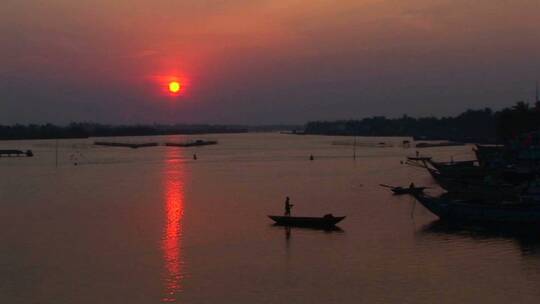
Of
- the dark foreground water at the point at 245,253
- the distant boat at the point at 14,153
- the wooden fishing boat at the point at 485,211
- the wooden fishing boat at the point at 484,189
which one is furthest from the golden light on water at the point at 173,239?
the distant boat at the point at 14,153

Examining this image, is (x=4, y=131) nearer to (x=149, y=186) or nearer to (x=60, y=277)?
(x=149, y=186)

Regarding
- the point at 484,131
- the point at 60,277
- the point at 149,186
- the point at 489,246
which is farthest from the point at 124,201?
the point at 484,131

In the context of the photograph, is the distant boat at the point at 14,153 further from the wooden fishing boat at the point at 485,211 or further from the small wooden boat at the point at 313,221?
the wooden fishing boat at the point at 485,211

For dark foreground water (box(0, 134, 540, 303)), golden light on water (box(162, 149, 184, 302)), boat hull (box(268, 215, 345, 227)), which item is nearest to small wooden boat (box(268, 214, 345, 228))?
boat hull (box(268, 215, 345, 227))

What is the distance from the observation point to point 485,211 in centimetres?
2031

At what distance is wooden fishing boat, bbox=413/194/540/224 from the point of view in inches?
777

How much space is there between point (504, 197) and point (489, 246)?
6613 mm

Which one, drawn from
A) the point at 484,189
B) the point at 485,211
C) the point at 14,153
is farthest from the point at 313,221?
the point at 14,153

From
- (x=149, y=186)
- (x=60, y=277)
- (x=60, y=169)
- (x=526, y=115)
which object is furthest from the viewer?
(x=526, y=115)

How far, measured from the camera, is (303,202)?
2773 centimetres

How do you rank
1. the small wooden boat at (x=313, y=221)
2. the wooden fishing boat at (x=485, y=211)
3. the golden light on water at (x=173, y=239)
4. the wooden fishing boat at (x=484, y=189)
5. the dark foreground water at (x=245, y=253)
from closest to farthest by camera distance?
1. the dark foreground water at (x=245, y=253)
2. the golden light on water at (x=173, y=239)
3. the wooden fishing boat at (x=485, y=211)
4. the small wooden boat at (x=313, y=221)
5. the wooden fishing boat at (x=484, y=189)

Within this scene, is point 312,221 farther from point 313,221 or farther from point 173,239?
point 173,239

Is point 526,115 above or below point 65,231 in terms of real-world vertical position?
above

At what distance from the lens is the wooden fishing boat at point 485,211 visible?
19.7 m
